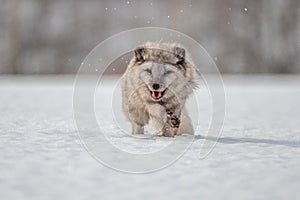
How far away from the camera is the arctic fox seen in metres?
3.21

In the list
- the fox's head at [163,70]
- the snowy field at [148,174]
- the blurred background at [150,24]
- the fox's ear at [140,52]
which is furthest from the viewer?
the blurred background at [150,24]

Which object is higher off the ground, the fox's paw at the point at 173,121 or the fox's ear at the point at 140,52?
the fox's ear at the point at 140,52

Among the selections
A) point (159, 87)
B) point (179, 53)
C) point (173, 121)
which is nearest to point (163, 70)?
point (159, 87)

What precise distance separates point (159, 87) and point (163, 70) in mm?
124

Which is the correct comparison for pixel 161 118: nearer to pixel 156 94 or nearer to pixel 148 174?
pixel 156 94

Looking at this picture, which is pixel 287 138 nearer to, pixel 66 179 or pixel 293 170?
pixel 293 170

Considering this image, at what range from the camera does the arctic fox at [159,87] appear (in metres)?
3.21

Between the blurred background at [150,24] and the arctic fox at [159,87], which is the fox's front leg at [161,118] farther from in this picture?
the blurred background at [150,24]

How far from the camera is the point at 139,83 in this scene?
3.27m

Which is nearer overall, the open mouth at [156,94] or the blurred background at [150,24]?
the open mouth at [156,94]

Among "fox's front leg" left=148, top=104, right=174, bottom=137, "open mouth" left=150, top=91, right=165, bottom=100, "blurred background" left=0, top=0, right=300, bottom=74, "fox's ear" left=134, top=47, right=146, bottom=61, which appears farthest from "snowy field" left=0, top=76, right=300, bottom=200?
"blurred background" left=0, top=0, right=300, bottom=74

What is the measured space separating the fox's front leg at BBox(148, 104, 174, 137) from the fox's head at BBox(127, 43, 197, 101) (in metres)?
0.07

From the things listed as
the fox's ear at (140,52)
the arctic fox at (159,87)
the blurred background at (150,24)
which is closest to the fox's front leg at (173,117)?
the arctic fox at (159,87)

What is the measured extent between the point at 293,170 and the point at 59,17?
17475 mm
